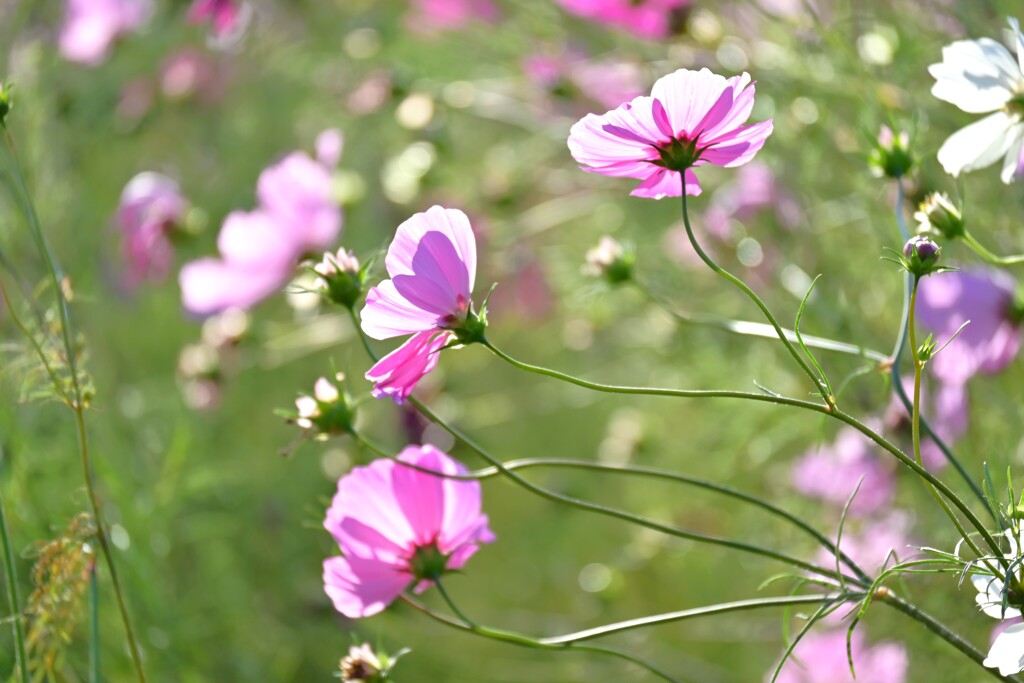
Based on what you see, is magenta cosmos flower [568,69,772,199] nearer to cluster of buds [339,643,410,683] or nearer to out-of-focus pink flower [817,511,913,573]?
cluster of buds [339,643,410,683]

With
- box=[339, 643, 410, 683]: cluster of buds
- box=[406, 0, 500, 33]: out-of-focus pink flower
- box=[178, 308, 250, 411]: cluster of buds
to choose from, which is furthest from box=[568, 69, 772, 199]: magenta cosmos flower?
box=[406, 0, 500, 33]: out-of-focus pink flower

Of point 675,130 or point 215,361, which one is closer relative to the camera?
point 675,130

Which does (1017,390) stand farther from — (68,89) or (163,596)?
(68,89)

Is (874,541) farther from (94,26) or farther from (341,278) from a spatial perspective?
(94,26)

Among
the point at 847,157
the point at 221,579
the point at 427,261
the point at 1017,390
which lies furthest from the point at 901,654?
the point at 221,579

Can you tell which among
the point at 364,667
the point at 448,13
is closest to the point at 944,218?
Result: the point at 364,667

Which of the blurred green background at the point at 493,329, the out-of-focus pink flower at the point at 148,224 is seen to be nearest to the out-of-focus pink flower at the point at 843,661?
the blurred green background at the point at 493,329
